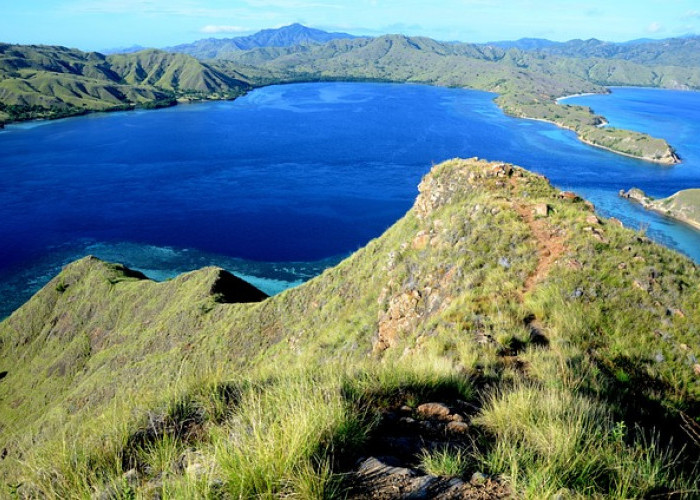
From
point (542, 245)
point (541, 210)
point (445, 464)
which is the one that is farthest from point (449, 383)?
point (541, 210)

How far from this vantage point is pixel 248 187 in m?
120

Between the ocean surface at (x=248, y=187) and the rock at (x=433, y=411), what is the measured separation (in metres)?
65.5

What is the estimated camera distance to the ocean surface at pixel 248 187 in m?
83.8

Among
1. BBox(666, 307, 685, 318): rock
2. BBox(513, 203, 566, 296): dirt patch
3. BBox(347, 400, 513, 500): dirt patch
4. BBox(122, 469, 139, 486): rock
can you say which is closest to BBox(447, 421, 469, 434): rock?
BBox(347, 400, 513, 500): dirt patch

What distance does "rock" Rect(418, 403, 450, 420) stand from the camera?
6340 mm

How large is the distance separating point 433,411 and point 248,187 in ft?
390

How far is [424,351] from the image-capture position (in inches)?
443

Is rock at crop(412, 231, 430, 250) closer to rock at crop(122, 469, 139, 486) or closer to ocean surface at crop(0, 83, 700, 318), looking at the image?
rock at crop(122, 469, 139, 486)

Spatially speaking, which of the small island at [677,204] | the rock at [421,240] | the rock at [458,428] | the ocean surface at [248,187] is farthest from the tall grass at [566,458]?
the small island at [677,204]

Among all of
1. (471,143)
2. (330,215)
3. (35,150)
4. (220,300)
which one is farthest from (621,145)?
(35,150)

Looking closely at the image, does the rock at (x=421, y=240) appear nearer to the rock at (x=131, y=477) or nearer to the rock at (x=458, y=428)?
the rock at (x=458, y=428)

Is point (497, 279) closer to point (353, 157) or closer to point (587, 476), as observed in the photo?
point (587, 476)

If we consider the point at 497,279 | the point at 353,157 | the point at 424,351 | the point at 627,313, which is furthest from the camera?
the point at 353,157

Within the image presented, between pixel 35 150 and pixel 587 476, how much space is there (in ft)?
638
